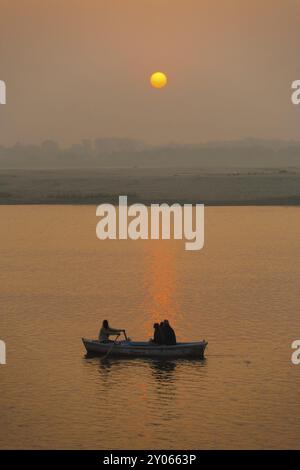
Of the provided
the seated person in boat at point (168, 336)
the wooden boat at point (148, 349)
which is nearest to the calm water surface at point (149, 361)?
the wooden boat at point (148, 349)

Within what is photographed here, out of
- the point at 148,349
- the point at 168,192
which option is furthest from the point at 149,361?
the point at 168,192

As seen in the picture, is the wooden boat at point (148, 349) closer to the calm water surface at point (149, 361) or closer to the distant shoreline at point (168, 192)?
the calm water surface at point (149, 361)

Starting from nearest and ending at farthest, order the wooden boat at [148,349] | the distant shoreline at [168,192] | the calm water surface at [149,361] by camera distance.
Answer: the calm water surface at [149,361], the wooden boat at [148,349], the distant shoreline at [168,192]

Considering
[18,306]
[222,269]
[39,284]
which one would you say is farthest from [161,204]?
[18,306]

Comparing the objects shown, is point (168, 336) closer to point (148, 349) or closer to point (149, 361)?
point (148, 349)

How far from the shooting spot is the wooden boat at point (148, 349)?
34156 mm

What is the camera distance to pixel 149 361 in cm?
3416

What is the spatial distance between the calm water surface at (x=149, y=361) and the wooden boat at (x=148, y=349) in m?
0.38

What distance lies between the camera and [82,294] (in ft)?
168

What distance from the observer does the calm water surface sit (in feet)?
88.0

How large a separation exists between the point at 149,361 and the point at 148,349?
44cm

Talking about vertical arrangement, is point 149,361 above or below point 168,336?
below

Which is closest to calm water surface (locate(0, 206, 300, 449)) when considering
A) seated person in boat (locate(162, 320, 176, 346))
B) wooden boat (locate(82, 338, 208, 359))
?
wooden boat (locate(82, 338, 208, 359))

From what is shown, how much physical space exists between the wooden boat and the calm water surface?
1.25 ft
